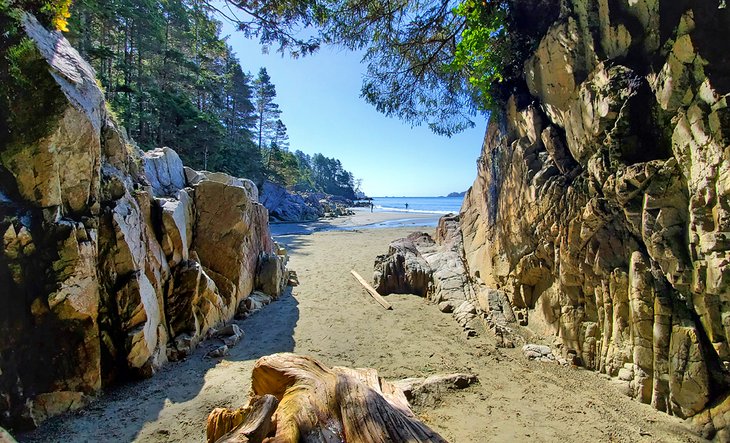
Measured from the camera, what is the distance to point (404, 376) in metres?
4.78

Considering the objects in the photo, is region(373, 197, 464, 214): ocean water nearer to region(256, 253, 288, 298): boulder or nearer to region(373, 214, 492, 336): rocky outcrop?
region(373, 214, 492, 336): rocky outcrop

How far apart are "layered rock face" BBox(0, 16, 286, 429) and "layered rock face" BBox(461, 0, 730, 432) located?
6.74 m

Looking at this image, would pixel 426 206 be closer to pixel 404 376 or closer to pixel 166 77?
pixel 166 77

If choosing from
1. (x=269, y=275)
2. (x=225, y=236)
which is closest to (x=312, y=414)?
(x=225, y=236)

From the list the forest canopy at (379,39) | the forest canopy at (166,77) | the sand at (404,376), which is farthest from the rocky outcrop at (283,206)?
the sand at (404,376)

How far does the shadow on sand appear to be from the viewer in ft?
10.8

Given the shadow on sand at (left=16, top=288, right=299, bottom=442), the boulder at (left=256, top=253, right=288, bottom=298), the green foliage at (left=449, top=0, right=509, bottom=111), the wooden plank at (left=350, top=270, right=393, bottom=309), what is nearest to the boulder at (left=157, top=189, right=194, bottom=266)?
the shadow on sand at (left=16, top=288, right=299, bottom=442)

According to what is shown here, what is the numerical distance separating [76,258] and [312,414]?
12.6 ft

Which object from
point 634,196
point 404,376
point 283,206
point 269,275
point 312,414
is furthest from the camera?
point 283,206

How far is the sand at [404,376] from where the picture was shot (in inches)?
136

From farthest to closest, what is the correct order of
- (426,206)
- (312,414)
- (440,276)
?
(426,206)
(440,276)
(312,414)

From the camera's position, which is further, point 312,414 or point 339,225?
point 339,225

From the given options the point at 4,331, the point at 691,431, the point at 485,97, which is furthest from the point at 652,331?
the point at 4,331

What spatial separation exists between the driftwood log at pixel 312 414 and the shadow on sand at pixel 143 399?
154 cm
